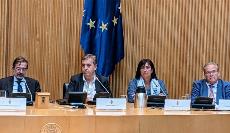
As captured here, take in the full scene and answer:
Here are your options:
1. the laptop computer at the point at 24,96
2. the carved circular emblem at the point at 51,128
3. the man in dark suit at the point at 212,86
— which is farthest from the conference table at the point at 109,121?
the man in dark suit at the point at 212,86

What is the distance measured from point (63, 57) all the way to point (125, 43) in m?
0.96

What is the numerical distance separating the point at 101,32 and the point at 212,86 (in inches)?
71.9

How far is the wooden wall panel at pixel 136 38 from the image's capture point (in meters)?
6.35

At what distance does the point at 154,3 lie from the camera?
654cm

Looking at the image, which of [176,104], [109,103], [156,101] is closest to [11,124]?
[109,103]

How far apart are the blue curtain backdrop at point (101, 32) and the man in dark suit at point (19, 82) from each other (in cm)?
106

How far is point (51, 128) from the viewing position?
139 inches

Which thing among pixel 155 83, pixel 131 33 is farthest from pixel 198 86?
pixel 131 33

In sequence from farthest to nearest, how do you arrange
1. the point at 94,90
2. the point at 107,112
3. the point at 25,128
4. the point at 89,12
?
1. the point at 89,12
2. the point at 94,90
3. the point at 107,112
4. the point at 25,128

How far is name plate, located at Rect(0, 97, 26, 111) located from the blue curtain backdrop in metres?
2.51

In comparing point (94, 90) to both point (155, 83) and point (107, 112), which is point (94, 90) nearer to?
point (155, 83)

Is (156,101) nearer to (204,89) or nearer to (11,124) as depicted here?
(204,89)

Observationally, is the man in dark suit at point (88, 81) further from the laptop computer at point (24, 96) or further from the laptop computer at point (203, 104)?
the laptop computer at point (203, 104)

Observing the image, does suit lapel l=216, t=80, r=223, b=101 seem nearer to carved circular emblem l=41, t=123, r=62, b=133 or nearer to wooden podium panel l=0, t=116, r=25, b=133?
carved circular emblem l=41, t=123, r=62, b=133
